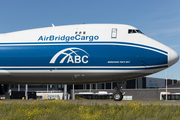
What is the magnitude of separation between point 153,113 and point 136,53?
24.1 feet

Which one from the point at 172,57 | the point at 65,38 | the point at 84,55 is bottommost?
the point at 172,57

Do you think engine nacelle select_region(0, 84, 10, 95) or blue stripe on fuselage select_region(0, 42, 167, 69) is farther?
engine nacelle select_region(0, 84, 10, 95)

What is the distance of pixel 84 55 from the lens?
19672 mm

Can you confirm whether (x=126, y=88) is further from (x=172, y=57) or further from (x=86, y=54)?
(x=86, y=54)

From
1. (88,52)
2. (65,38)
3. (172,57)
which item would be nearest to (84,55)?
(88,52)

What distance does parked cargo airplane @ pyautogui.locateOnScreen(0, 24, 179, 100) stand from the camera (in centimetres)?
1956

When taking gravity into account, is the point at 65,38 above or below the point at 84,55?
above

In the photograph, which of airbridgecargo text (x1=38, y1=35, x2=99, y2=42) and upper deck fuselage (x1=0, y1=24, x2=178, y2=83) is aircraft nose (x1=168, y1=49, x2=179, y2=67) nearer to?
upper deck fuselage (x1=0, y1=24, x2=178, y2=83)

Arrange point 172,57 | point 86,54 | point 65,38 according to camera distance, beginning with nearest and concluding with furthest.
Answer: point 172,57 → point 86,54 → point 65,38

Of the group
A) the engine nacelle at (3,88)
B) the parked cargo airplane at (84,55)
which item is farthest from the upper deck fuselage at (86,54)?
the engine nacelle at (3,88)

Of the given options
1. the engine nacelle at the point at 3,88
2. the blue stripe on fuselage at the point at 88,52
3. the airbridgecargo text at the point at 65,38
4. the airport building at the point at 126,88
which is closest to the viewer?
the blue stripe on fuselage at the point at 88,52

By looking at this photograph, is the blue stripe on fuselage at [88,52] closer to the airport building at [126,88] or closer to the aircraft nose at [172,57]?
the aircraft nose at [172,57]

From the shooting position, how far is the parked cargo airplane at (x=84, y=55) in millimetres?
19562

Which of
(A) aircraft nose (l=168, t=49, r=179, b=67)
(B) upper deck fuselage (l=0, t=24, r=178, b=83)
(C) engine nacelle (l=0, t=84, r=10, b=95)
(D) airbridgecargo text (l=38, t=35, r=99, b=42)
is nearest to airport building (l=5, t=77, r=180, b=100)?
(C) engine nacelle (l=0, t=84, r=10, b=95)
